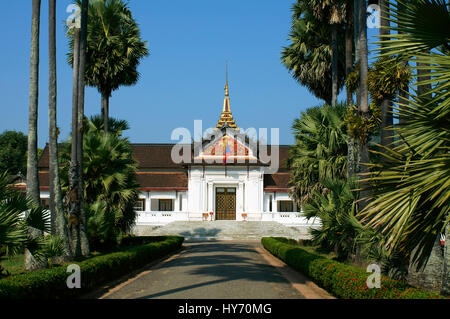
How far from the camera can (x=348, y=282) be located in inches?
380

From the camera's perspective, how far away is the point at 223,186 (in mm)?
43594

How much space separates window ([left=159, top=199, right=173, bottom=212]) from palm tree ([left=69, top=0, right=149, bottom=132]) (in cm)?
1886

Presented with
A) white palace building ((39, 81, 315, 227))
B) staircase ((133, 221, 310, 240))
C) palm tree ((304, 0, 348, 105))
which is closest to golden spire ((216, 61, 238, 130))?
white palace building ((39, 81, 315, 227))

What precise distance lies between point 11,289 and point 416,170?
6.44 metres

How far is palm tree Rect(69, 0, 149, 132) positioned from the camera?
84.7ft

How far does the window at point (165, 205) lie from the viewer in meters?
44.2

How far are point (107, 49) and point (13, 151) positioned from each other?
4686cm

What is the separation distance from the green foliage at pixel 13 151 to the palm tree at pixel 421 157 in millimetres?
64547

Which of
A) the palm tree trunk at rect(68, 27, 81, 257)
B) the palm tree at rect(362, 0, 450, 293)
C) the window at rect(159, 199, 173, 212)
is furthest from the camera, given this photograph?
the window at rect(159, 199, 173, 212)

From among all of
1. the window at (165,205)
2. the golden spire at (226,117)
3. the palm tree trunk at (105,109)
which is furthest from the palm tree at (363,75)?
the golden spire at (226,117)

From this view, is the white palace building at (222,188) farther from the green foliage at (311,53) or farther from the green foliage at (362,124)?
the green foliage at (362,124)

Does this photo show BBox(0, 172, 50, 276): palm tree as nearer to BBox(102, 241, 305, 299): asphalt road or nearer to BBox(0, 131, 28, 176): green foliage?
BBox(102, 241, 305, 299): asphalt road

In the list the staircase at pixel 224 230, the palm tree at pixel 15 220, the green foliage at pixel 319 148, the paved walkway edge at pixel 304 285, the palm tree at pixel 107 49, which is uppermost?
the palm tree at pixel 107 49
